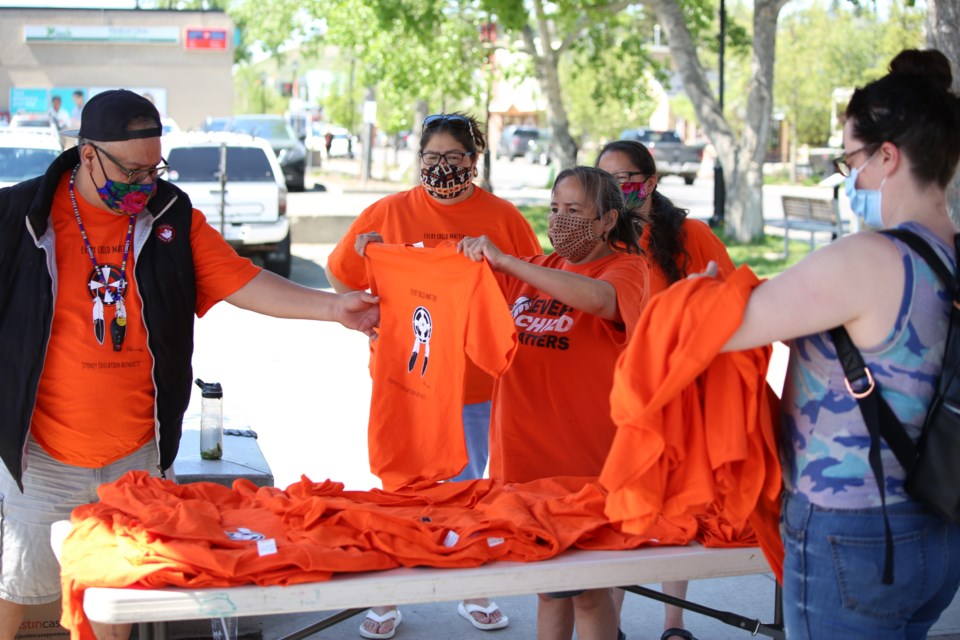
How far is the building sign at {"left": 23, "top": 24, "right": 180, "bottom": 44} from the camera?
4559cm

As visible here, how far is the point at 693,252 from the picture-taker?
488 cm

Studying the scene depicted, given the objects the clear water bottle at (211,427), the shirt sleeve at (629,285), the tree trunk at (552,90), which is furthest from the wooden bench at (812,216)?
the shirt sleeve at (629,285)

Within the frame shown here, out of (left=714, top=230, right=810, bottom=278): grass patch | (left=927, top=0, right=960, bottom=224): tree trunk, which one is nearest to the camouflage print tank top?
(left=927, top=0, right=960, bottom=224): tree trunk

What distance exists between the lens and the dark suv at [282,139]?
29266 millimetres

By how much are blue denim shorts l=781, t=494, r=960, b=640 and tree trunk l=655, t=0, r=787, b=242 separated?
16340 mm

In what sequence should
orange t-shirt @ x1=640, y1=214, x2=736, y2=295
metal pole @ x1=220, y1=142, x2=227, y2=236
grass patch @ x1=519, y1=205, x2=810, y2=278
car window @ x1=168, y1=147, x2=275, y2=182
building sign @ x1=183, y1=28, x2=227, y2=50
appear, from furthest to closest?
building sign @ x1=183, y1=28, x2=227, y2=50 → grass patch @ x1=519, y1=205, x2=810, y2=278 → car window @ x1=168, y1=147, x2=275, y2=182 → metal pole @ x1=220, y1=142, x2=227, y2=236 → orange t-shirt @ x1=640, y1=214, x2=736, y2=295

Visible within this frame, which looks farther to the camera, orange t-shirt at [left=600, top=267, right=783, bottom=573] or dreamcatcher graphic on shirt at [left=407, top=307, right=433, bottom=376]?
dreamcatcher graphic on shirt at [left=407, top=307, right=433, bottom=376]

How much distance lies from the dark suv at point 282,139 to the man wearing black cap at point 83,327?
81.1 feet

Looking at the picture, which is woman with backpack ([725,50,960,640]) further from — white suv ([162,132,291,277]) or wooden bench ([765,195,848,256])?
white suv ([162,132,291,277])

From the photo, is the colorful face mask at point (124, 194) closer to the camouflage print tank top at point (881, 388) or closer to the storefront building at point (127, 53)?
the camouflage print tank top at point (881, 388)

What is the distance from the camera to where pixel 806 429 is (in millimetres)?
2867

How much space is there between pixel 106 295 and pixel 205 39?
Result: 44782 millimetres

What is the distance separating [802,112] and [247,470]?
43112 millimetres

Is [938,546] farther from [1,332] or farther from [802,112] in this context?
[802,112]
